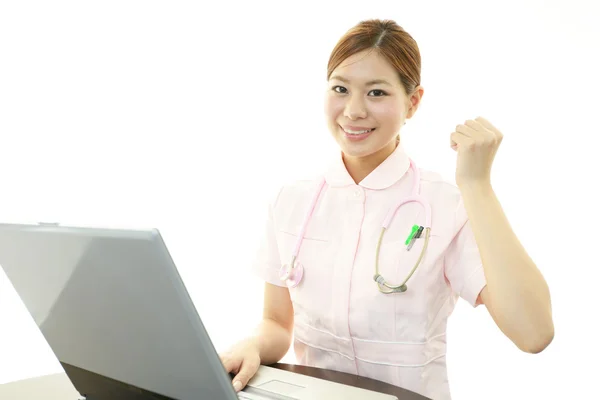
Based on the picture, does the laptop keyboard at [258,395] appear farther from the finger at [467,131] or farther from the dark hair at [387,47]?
the dark hair at [387,47]

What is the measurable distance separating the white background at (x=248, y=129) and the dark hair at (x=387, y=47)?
89cm

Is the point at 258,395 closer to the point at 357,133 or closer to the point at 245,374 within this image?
the point at 245,374

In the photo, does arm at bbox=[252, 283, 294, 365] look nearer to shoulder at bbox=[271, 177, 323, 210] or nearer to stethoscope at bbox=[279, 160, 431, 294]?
stethoscope at bbox=[279, 160, 431, 294]

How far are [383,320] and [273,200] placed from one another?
0.41m

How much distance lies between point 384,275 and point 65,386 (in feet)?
2.25

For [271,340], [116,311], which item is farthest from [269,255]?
[116,311]

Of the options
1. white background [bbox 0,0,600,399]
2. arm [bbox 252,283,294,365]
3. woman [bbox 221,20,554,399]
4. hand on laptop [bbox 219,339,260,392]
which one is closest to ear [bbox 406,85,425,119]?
woman [bbox 221,20,554,399]

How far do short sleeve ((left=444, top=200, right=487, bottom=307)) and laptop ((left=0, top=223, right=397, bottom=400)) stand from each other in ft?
1.23

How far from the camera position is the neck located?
150cm

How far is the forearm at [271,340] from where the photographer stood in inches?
53.5

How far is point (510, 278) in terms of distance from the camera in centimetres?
118

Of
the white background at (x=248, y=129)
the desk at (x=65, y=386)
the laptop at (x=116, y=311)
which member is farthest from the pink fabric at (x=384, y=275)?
the white background at (x=248, y=129)

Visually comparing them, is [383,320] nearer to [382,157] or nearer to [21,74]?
[382,157]

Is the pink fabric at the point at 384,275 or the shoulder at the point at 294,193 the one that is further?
the shoulder at the point at 294,193
